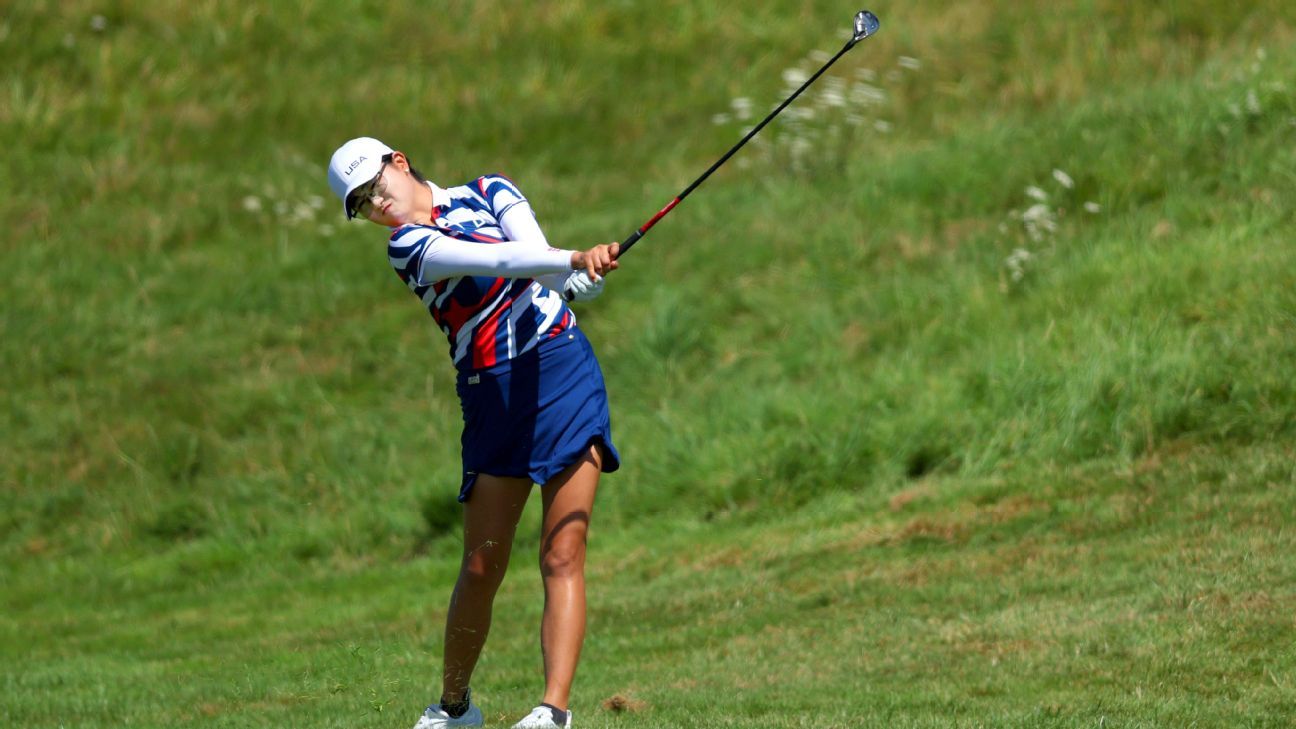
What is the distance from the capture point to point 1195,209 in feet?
45.3

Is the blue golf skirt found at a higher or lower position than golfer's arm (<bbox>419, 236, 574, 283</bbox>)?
lower

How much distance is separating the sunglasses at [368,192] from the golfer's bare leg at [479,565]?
1019 mm

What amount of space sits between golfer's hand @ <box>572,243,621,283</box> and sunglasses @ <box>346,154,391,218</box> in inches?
30.6

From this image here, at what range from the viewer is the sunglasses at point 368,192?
19.5 ft

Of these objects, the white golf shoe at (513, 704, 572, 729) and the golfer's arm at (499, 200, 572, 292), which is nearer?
the white golf shoe at (513, 704, 572, 729)

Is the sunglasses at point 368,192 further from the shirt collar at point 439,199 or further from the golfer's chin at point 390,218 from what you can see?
the shirt collar at point 439,199

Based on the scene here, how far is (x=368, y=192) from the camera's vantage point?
5.97m

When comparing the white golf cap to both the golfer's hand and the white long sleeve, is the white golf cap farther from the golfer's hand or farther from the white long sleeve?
the golfer's hand

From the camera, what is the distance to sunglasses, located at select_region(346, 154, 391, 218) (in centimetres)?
595

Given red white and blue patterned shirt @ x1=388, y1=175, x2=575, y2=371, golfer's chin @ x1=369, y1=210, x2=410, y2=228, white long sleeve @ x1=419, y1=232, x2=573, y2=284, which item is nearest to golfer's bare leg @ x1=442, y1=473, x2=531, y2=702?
red white and blue patterned shirt @ x1=388, y1=175, x2=575, y2=371

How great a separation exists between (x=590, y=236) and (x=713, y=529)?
18.7 ft

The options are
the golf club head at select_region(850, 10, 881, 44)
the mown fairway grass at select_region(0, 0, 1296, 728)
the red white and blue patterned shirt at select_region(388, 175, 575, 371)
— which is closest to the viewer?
the red white and blue patterned shirt at select_region(388, 175, 575, 371)

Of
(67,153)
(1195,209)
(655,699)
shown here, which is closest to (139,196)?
(67,153)

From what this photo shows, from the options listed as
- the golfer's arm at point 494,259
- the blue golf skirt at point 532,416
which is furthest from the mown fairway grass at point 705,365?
the golfer's arm at point 494,259
